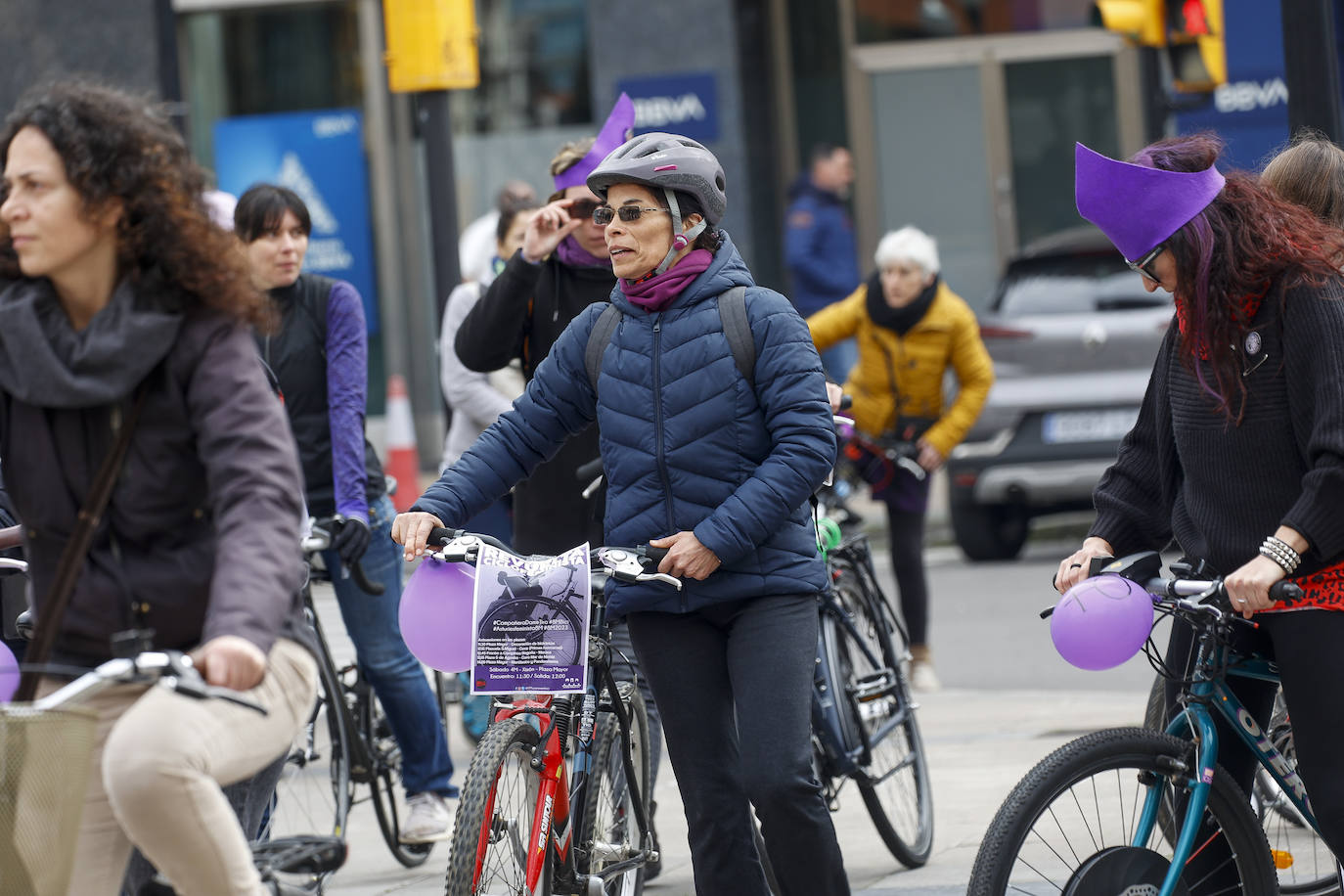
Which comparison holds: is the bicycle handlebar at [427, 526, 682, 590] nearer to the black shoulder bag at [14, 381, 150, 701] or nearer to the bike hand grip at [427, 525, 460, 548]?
the bike hand grip at [427, 525, 460, 548]

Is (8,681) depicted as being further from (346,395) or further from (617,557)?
(346,395)

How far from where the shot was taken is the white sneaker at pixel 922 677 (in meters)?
8.34

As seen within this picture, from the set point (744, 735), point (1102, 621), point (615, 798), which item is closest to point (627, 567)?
point (744, 735)

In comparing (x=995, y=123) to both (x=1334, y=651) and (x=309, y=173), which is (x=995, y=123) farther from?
(x=1334, y=651)

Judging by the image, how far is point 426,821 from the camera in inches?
233

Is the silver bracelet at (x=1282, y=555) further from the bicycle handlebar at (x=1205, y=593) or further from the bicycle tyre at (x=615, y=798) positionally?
the bicycle tyre at (x=615, y=798)

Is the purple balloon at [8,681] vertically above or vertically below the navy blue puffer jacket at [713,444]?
below

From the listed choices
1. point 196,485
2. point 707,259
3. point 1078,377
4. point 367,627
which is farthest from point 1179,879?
point 1078,377

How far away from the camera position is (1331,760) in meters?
A: 3.86

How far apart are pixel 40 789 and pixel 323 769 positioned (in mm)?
2896

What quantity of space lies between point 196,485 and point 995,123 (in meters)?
14.1

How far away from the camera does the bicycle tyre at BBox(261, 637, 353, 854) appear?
562 cm

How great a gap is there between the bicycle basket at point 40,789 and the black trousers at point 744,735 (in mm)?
1535

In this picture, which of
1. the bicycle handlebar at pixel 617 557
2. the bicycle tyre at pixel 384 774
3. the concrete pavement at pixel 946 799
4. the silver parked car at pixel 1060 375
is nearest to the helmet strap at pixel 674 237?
the bicycle handlebar at pixel 617 557
